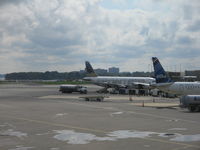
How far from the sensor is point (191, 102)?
38750 millimetres

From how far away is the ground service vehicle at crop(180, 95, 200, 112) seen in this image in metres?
38.6

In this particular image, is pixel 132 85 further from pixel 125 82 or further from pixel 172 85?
pixel 172 85

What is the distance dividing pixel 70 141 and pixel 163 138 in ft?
18.4

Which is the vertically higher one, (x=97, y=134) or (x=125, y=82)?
(x=125, y=82)

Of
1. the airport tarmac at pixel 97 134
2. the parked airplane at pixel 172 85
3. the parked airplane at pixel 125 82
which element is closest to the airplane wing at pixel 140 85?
the parked airplane at pixel 125 82

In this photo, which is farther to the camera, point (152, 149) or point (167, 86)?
point (167, 86)

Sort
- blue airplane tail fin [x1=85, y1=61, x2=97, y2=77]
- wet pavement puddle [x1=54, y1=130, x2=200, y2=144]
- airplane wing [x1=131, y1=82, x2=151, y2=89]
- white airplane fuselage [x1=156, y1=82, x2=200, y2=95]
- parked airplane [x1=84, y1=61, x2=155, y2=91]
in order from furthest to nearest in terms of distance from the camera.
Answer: blue airplane tail fin [x1=85, y1=61, x2=97, y2=77] → parked airplane [x1=84, y1=61, x2=155, y2=91] → airplane wing [x1=131, y1=82, x2=151, y2=89] → white airplane fuselage [x1=156, y1=82, x2=200, y2=95] → wet pavement puddle [x1=54, y1=130, x2=200, y2=144]

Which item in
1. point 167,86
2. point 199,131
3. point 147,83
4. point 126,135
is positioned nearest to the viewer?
point 126,135

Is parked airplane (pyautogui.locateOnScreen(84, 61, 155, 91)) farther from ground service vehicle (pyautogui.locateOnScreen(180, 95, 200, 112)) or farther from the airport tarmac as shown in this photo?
the airport tarmac

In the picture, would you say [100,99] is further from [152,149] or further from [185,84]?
[152,149]

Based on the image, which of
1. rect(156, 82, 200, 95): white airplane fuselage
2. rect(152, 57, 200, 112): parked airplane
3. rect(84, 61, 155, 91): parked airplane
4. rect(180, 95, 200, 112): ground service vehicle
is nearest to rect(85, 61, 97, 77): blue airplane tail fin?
rect(84, 61, 155, 91): parked airplane

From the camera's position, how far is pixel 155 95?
77.5 meters

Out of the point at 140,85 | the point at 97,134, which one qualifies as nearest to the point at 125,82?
the point at 140,85

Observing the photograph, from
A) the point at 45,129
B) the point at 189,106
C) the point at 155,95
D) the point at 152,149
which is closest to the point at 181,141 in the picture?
the point at 152,149
